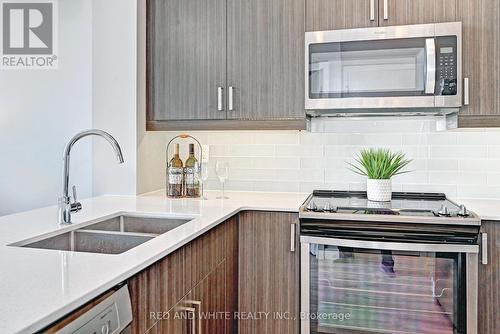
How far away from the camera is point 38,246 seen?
1382 millimetres

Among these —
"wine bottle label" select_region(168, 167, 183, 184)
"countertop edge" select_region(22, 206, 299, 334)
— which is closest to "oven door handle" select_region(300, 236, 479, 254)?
"countertop edge" select_region(22, 206, 299, 334)

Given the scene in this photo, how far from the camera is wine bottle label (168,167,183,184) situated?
2.43 metres

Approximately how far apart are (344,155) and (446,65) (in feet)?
2.65

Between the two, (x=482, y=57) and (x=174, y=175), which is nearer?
(x=482, y=57)

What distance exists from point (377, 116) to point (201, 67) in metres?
1.12

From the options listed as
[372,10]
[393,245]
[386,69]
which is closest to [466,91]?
[386,69]

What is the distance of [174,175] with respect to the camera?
2.43 meters

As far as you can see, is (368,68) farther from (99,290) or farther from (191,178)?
(99,290)

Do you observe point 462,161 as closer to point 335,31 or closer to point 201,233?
point 335,31

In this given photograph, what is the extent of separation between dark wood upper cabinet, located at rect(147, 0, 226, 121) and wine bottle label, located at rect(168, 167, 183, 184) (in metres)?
0.32

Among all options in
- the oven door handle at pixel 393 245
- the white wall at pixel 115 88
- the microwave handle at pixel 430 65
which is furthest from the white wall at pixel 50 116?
the microwave handle at pixel 430 65

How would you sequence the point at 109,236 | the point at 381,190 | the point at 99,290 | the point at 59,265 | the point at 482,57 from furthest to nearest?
1. the point at 381,190
2. the point at 482,57
3. the point at 109,236
4. the point at 59,265
5. the point at 99,290

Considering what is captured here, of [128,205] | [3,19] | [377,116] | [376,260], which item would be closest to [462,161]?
[377,116]

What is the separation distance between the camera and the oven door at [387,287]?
1835mm
